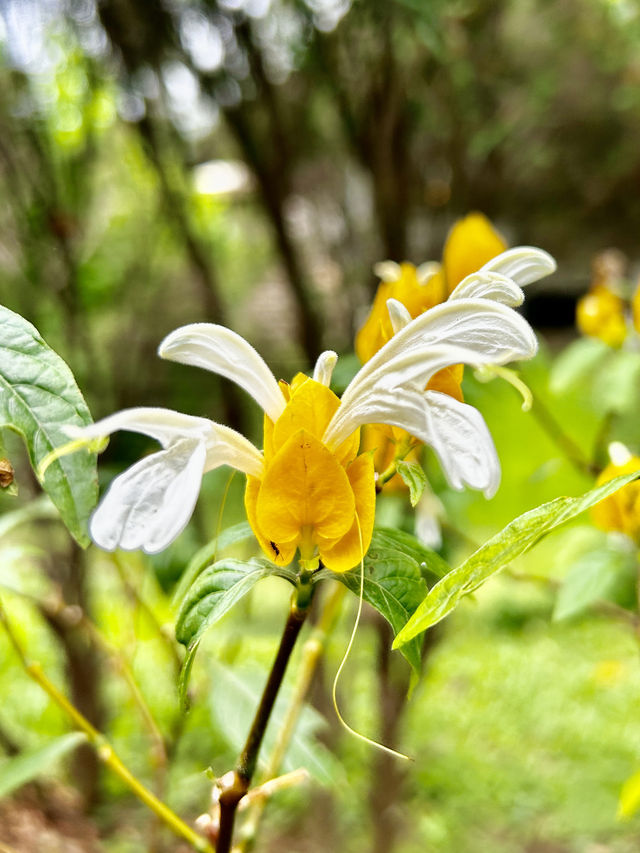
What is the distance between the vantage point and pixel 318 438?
23 cm

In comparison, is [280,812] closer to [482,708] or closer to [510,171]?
[482,708]

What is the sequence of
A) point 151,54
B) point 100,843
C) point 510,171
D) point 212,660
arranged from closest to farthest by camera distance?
1. point 212,660
2. point 151,54
3. point 100,843
4. point 510,171

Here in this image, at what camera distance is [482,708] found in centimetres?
191

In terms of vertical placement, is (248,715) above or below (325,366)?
below

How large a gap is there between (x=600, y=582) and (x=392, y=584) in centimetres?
29

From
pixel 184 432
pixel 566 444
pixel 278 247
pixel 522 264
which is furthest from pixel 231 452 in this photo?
pixel 278 247

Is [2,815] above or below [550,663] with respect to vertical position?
above

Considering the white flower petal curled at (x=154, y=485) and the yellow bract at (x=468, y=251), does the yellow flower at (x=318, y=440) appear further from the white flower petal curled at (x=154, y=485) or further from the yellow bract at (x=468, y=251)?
the yellow bract at (x=468, y=251)

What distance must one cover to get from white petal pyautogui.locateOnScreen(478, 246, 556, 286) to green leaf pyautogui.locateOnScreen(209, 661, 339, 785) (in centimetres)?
30

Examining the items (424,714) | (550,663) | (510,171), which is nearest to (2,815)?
(424,714)

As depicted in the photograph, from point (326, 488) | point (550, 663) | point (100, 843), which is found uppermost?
point (326, 488)

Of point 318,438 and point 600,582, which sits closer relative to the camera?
point 318,438

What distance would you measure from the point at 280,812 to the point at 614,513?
1316mm

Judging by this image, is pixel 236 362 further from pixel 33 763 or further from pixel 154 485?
pixel 33 763
